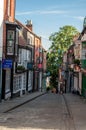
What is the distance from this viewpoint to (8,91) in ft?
130

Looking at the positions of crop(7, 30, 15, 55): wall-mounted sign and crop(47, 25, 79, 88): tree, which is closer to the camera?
crop(7, 30, 15, 55): wall-mounted sign

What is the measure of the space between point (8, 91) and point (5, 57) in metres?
4.16

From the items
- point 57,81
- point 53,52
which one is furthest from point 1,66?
point 57,81

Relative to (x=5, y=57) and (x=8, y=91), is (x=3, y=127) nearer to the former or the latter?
(x=5, y=57)

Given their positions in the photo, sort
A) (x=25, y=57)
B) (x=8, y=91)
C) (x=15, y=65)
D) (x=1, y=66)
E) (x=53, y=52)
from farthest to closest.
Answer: (x=53, y=52) → (x=25, y=57) → (x=15, y=65) → (x=8, y=91) → (x=1, y=66)

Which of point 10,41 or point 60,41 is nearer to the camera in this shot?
point 10,41

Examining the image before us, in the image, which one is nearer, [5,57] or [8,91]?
[5,57]

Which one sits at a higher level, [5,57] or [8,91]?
[5,57]

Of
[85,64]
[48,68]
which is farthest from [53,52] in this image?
[85,64]

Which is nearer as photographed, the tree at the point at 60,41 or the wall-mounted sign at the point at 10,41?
the wall-mounted sign at the point at 10,41

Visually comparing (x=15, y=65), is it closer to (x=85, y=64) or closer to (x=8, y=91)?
(x=8, y=91)

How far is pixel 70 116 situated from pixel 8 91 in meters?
15.6

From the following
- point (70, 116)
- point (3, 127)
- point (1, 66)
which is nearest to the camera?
point (3, 127)

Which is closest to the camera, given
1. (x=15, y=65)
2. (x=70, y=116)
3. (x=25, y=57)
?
(x=70, y=116)
